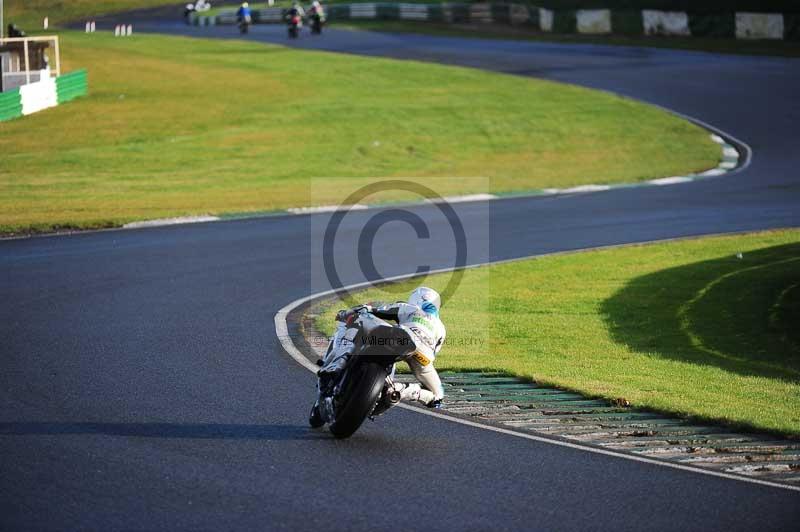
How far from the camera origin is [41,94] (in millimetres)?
34781

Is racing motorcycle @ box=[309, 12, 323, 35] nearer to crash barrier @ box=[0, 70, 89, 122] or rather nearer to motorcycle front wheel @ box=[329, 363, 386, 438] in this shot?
crash barrier @ box=[0, 70, 89, 122]

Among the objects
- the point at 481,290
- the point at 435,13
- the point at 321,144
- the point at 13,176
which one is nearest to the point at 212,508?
the point at 481,290

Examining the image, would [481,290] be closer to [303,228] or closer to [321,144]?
[303,228]

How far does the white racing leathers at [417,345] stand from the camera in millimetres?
8727

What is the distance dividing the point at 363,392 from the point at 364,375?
0.41ft

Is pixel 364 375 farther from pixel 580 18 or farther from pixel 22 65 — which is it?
pixel 580 18

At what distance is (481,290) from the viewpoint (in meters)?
16.2

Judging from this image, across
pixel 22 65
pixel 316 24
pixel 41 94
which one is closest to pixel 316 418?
pixel 41 94

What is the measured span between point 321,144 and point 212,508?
981 inches

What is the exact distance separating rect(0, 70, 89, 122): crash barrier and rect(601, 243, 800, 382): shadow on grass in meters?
21.7

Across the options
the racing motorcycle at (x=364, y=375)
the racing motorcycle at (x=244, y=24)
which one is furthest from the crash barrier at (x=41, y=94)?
the racing motorcycle at (x=364, y=375)

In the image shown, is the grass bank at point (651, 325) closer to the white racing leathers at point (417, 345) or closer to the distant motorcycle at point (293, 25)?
the white racing leathers at point (417, 345)

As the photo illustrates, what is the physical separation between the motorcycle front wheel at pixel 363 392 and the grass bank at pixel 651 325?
284cm

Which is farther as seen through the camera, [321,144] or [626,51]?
[626,51]
